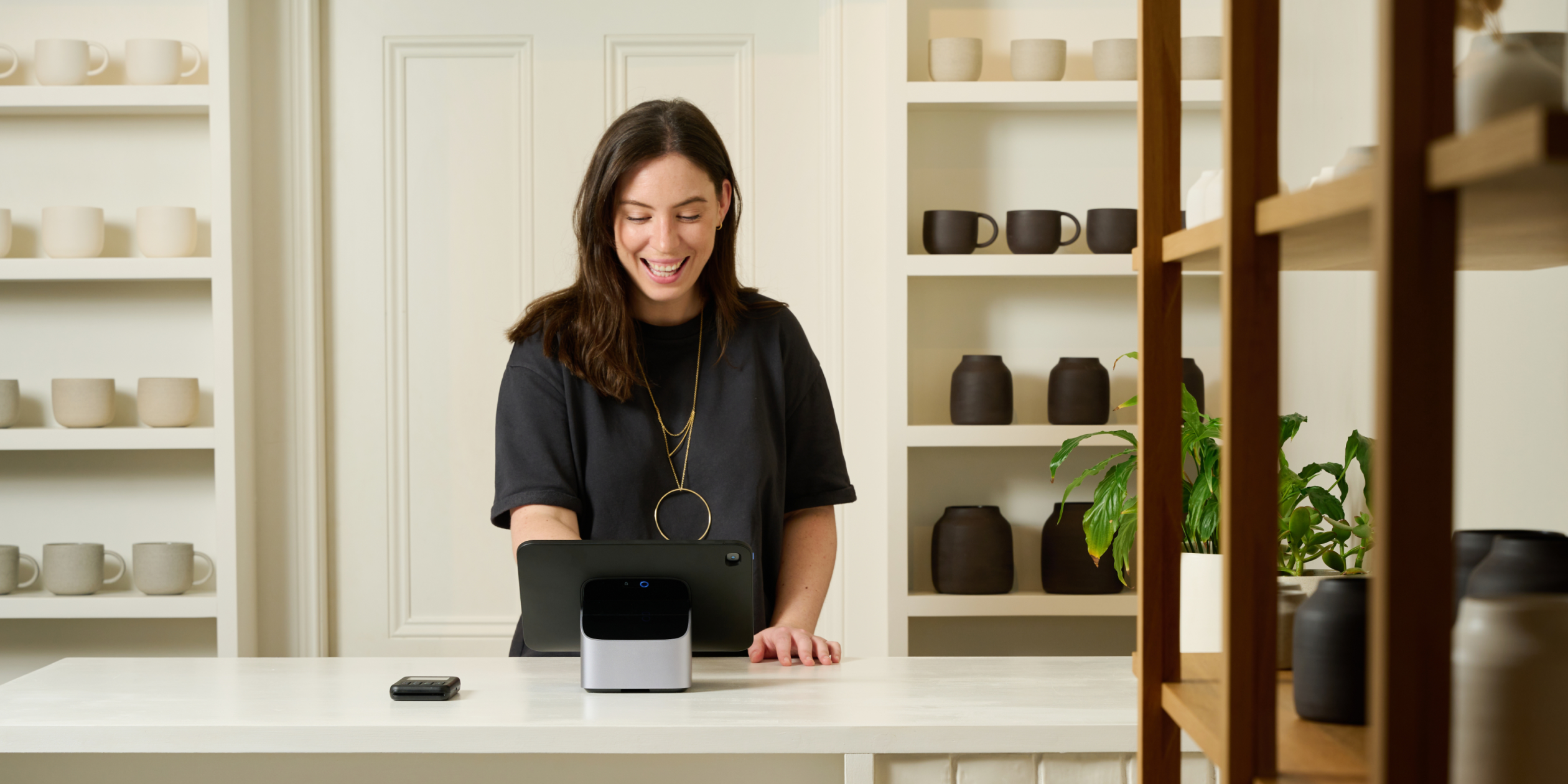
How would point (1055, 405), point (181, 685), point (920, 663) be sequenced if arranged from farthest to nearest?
point (1055, 405) < point (920, 663) < point (181, 685)

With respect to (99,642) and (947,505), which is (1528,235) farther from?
(99,642)

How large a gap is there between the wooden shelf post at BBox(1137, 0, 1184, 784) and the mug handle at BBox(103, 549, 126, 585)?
8.54 feet

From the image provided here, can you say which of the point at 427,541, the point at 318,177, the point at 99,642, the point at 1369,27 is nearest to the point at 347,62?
the point at 318,177

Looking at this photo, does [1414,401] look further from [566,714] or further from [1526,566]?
[566,714]

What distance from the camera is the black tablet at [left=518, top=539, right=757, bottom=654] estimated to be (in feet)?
4.40

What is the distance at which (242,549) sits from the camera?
267cm

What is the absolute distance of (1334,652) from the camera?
722 mm

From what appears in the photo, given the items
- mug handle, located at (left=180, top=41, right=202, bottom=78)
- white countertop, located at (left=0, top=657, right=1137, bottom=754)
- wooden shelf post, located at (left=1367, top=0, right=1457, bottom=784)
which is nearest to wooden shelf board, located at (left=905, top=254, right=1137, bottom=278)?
white countertop, located at (left=0, top=657, right=1137, bottom=754)

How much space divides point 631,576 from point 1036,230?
158 cm

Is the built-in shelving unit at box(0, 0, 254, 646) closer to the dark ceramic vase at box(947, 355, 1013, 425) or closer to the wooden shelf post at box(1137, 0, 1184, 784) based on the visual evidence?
the dark ceramic vase at box(947, 355, 1013, 425)

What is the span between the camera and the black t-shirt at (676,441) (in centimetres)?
172

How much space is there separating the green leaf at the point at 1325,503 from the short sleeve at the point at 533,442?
1.15 m

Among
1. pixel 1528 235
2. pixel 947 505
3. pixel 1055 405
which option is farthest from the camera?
pixel 947 505

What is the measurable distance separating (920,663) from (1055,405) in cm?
120
